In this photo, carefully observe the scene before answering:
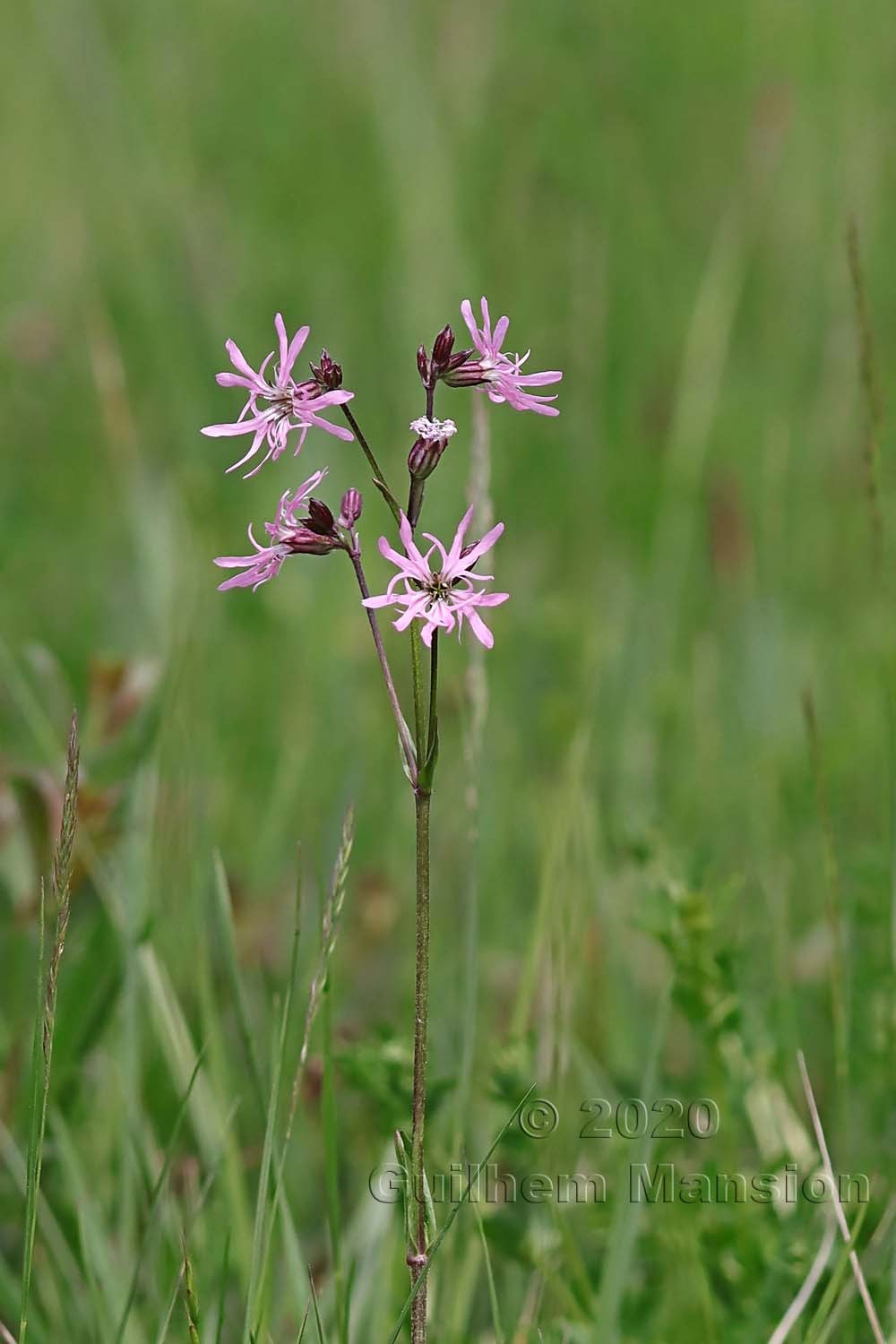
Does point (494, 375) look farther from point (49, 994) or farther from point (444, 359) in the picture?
point (49, 994)

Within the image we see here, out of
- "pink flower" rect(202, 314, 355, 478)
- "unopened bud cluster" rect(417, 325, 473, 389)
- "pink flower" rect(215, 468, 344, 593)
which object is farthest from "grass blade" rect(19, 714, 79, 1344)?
"unopened bud cluster" rect(417, 325, 473, 389)

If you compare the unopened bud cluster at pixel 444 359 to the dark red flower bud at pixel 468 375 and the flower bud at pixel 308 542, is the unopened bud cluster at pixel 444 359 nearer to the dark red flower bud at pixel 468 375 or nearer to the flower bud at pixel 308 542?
the dark red flower bud at pixel 468 375

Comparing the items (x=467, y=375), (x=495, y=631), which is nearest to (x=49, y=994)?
(x=467, y=375)

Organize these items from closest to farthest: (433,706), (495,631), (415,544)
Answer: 1. (433,706)
2. (415,544)
3. (495,631)

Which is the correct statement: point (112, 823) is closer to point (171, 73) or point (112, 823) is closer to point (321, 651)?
point (321, 651)

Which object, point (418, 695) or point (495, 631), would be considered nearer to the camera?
point (418, 695)

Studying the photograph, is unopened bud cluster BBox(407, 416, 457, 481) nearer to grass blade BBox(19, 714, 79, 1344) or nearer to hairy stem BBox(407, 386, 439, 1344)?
hairy stem BBox(407, 386, 439, 1344)

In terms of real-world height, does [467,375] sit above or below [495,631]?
below
